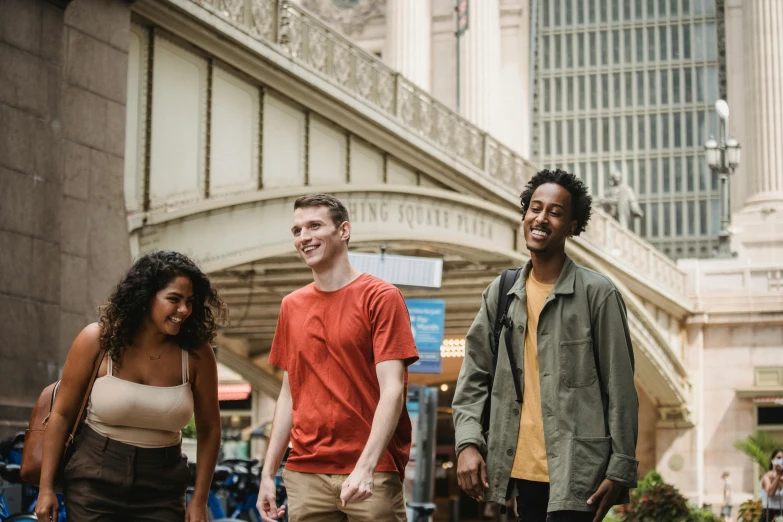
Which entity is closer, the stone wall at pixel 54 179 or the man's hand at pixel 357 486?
the man's hand at pixel 357 486

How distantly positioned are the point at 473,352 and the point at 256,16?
14.2m

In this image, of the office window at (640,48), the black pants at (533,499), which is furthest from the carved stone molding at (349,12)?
the black pants at (533,499)

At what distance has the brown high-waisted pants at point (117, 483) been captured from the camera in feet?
15.3

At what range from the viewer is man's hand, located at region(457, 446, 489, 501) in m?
4.48

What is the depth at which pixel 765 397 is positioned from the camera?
32906mm

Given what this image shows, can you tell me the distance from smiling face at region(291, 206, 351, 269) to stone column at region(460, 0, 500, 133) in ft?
115

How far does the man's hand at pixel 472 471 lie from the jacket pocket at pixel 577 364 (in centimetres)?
40

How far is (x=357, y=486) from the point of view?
15.0 feet

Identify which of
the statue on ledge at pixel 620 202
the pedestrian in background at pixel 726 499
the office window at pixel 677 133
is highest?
the office window at pixel 677 133

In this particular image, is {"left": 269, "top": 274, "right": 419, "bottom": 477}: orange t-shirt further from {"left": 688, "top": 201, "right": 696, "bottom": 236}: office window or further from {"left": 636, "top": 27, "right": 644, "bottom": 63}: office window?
{"left": 636, "top": 27, "right": 644, "bottom": 63}: office window

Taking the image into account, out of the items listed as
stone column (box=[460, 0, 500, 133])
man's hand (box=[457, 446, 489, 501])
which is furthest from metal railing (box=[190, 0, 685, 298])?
stone column (box=[460, 0, 500, 133])

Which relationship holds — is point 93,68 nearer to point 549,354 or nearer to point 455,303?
point 549,354

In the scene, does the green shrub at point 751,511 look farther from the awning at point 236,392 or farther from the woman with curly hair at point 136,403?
the awning at point 236,392

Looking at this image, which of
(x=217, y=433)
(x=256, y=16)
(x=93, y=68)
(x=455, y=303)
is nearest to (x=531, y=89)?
(x=455, y=303)
